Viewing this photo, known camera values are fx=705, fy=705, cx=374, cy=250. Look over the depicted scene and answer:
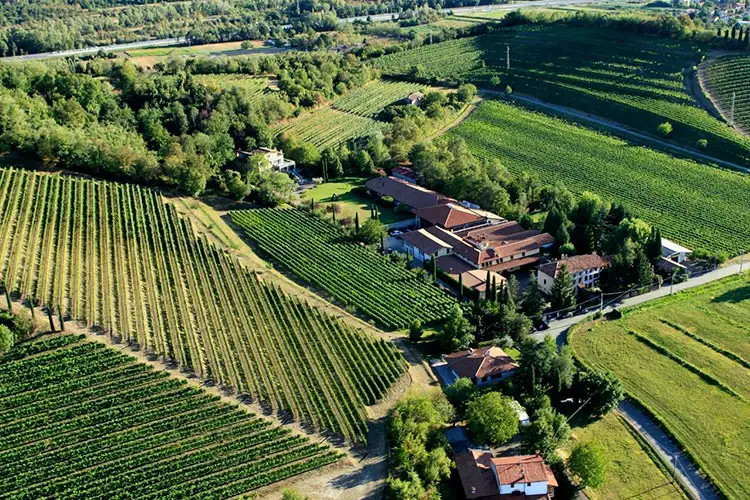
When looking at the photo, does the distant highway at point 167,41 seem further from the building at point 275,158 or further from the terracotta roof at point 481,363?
the terracotta roof at point 481,363

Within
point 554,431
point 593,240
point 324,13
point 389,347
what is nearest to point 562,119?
point 593,240

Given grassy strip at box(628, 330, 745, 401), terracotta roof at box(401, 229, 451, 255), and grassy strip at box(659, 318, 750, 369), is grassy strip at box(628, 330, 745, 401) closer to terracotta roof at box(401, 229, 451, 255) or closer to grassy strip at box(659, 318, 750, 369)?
grassy strip at box(659, 318, 750, 369)

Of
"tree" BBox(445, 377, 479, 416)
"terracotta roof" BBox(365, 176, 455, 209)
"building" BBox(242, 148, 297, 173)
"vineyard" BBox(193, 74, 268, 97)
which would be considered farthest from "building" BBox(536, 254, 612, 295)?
"vineyard" BBox(193, 74, 268, 97)

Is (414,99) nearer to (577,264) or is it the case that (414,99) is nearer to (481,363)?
(577,264)

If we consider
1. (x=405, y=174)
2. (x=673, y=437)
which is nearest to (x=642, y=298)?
(x=673, y=437)

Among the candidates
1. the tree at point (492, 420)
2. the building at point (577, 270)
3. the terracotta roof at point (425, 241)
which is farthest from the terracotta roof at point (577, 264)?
the tree at point (492, 420)
